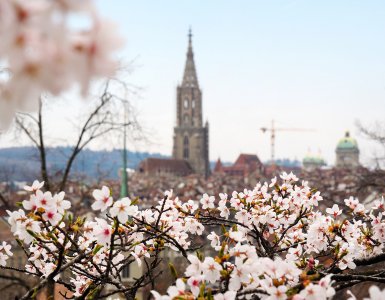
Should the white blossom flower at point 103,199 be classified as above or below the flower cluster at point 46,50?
below

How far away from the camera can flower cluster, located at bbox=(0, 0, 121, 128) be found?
0.74m

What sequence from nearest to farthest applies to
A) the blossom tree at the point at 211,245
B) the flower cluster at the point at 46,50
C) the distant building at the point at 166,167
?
1. the flower cluster at the point at 46,50
2. the blossom tree at the point at 211,245
3. the distant building at the point at 166,167

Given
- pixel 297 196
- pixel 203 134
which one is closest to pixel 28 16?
pixel 297 196

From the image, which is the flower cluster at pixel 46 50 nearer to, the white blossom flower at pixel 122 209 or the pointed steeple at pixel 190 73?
the white blossom flower at pixel 122 209

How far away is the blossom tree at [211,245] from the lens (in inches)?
82.3

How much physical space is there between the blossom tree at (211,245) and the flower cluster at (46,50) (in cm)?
126

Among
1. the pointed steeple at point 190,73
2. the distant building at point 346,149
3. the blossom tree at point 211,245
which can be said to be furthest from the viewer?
the distant building at point 346,149

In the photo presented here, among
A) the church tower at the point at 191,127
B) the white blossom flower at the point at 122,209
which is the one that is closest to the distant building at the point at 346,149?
the church tower at the point at 191,127

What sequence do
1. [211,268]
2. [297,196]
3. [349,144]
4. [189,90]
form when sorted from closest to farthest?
[211,268]
[297,196]
[189,90]
[349,144]

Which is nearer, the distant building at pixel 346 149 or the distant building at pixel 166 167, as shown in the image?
the distant building at pixel 166 167

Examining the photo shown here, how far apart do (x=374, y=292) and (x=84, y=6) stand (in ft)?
4.83

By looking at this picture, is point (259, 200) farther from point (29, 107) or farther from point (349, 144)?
point (349, 144)

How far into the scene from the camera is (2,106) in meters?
0.81

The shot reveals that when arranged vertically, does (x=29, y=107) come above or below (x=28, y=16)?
below
